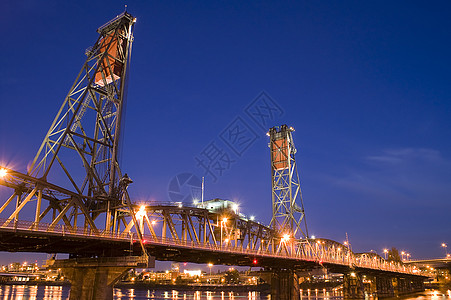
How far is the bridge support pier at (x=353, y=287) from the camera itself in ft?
364

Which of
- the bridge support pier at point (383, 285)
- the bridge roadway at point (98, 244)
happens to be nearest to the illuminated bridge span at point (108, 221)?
the bridge roadway at point (98, 244)

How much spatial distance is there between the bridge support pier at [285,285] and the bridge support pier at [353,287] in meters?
30.4

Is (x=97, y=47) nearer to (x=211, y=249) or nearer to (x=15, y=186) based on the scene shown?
(x=15, y=186)

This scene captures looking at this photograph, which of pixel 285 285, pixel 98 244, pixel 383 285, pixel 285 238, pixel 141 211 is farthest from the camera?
pixel 383 285

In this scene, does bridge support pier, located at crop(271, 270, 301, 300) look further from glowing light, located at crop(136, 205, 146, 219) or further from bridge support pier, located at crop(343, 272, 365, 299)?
glowing light, located at crop(136, 205, 146, 219)

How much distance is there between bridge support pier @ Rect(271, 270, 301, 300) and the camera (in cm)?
8612

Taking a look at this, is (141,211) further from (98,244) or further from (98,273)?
(98,273)

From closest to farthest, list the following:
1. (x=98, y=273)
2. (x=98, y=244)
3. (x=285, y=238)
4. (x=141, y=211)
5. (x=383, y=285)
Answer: (x=98, y=244)
(x=98, y=273)
(x=141, y=211)
(x=285, y=238)
(x=383, y=285)

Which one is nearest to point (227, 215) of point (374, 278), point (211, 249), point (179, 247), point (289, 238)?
point (211, 249)

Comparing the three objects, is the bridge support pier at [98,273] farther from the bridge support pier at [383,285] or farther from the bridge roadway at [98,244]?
the bridge support pier at [383,285]

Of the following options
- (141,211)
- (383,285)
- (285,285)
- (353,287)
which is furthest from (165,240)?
(383,285)

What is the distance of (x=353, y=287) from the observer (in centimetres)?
11312

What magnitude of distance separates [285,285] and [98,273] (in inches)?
2129

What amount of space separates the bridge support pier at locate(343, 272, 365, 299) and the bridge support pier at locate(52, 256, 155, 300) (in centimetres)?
8647
